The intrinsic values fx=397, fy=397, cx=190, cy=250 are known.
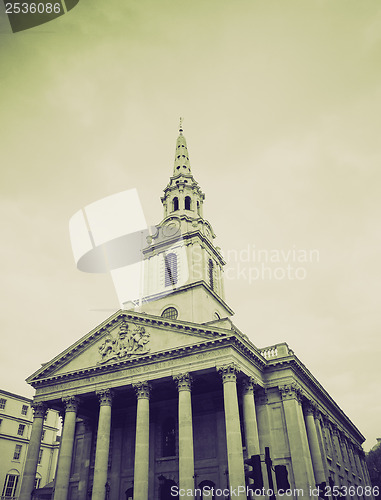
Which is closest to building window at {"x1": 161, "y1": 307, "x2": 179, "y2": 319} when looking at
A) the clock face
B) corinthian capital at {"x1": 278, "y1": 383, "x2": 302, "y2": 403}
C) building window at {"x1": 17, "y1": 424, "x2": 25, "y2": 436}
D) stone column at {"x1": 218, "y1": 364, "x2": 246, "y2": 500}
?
the clock face

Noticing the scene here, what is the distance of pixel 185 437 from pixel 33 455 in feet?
44.3

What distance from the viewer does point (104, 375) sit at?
105 feet

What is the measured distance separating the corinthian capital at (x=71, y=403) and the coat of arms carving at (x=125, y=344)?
3.68 meters

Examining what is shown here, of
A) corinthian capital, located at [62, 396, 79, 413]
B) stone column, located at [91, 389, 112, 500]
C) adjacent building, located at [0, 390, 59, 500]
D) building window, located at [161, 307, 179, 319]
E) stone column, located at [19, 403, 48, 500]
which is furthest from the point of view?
adjacent building, located at [0, 390, 59, 500]

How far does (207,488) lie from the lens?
3002 cm

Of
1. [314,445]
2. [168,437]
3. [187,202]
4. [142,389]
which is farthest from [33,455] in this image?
[187,202]

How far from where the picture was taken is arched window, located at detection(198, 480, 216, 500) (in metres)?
29.4

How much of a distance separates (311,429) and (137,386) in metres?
15.1

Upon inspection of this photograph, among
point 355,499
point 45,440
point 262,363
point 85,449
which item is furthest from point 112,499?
point 45,440

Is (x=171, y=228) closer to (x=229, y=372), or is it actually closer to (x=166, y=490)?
(x=229, y=372)

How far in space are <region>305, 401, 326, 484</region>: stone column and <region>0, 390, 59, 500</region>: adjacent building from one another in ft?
113

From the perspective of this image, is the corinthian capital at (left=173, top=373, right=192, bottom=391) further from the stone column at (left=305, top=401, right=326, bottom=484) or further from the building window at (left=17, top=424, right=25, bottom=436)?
the building window at (left=17, top=424, right=25, bottom=436)

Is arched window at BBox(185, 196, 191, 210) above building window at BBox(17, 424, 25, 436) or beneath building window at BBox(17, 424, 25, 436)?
above

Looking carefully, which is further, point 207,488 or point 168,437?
point 168,437
